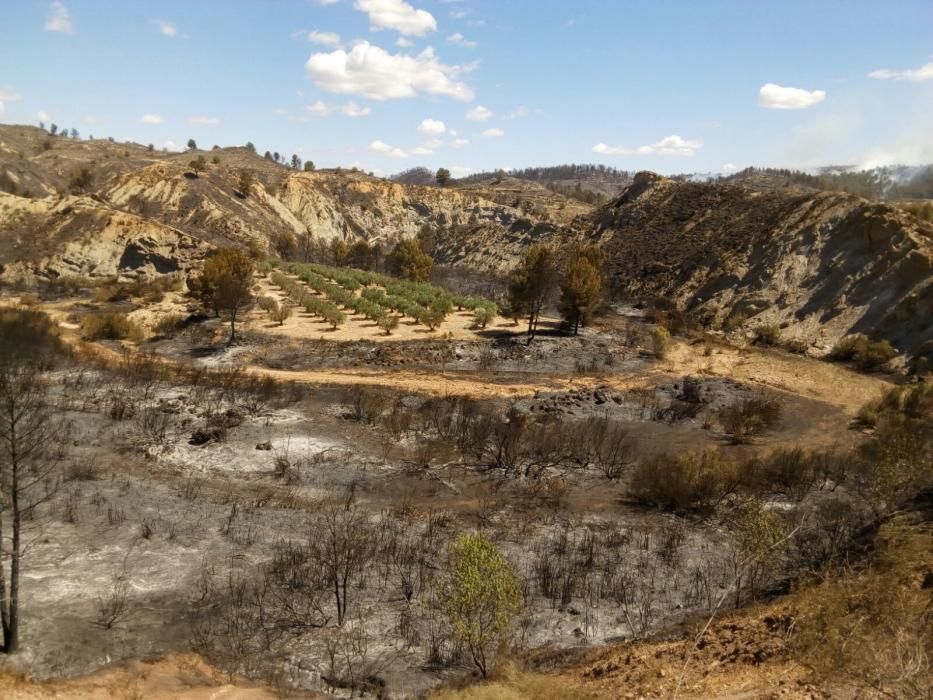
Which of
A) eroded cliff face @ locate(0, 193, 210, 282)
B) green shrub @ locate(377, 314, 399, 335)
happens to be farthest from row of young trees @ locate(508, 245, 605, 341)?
eroded cliff face @ locate(0, 193, 210, 282)

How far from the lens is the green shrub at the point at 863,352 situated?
26.6 m

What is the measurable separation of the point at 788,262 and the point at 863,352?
11608 millimetres

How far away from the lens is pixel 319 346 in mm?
27969

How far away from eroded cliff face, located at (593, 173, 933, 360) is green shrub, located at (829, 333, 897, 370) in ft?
3.19

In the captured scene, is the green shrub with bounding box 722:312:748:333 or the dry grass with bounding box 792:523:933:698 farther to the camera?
the green shrub with bounding box 722:312:748:333

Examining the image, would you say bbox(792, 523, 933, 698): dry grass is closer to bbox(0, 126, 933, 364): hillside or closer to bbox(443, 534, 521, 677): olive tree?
bbox(443, 534, 521, 677): olive tree

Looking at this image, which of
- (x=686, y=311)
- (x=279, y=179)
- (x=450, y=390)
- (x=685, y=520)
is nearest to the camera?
(x=685, y=520)

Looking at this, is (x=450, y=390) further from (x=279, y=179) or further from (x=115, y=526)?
(x=279, y=179)

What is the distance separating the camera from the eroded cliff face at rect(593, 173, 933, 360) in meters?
30.2

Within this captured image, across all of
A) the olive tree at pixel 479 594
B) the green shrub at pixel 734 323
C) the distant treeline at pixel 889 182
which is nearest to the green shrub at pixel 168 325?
the olive tree at pixel 479 594

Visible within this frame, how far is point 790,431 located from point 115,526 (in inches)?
782

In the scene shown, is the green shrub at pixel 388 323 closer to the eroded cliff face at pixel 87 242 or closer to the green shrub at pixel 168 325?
the green shrub at pixel 168 325

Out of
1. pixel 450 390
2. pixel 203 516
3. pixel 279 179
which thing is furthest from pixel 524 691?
pixel 279 179

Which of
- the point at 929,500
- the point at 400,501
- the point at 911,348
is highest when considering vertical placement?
the point at 911,348
